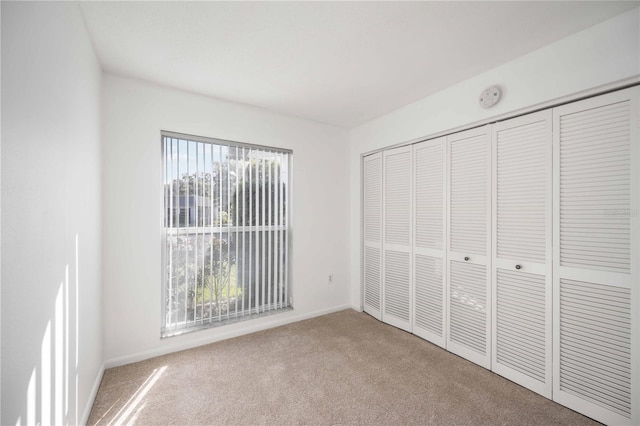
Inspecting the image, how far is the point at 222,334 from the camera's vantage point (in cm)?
292

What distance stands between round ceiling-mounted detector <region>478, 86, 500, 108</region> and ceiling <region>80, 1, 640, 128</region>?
201 millimetres

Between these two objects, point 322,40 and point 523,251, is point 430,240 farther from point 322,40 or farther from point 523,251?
point 322,40

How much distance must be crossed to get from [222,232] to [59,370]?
1720mm

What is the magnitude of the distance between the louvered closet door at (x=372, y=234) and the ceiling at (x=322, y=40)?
109 centimetres

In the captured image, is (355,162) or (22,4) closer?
(22,4)

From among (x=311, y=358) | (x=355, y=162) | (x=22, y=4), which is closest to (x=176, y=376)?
(x=311, y=358)

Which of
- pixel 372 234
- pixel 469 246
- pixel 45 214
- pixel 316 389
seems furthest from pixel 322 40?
pixel 316 389

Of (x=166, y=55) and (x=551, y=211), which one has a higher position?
(x=166, y=55)

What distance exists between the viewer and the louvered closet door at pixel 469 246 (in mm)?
2406

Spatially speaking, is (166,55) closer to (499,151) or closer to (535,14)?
(535,14)

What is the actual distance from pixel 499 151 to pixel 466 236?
0.80m

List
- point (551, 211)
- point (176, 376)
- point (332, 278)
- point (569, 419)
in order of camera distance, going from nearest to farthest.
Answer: point (569, 419) < point (551, 211) < point (176, 376) < point (332, 278)

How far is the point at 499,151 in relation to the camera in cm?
232

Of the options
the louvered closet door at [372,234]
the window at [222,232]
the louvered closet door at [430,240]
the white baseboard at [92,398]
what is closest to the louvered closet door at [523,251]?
the louvered closet door at [430,240]
